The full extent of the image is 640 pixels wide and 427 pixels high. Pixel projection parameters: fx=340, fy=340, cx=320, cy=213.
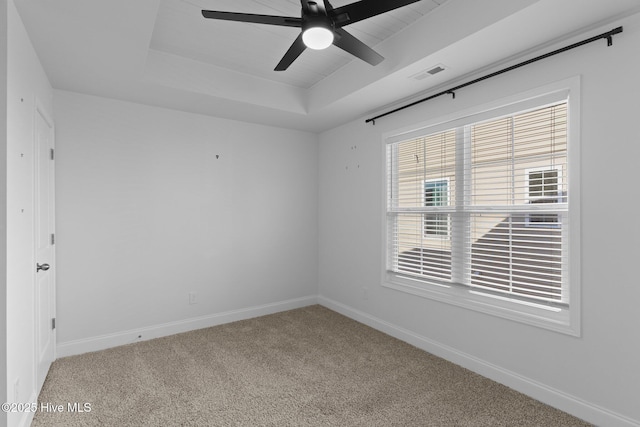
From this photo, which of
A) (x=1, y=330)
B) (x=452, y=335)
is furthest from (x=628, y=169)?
(x=1, y=330)

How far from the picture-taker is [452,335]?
2.91 metres

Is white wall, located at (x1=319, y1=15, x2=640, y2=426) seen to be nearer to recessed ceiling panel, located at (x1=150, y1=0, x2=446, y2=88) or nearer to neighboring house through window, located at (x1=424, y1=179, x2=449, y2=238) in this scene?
neighboring house through window, located at (x1=424, y1=179, x2=449, y2=238)

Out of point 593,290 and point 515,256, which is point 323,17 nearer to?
point 515,256

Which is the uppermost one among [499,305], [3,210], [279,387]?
[3,210]

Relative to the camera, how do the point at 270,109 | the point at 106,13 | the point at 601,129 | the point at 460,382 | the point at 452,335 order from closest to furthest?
1. the point at 106,13
2. the point at 601,129
3. the point at 460,382
4. the point at 452,335
5. the point at 270,109

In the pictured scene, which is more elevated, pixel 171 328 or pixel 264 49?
pixel 264 49

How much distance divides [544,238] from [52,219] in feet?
12.8

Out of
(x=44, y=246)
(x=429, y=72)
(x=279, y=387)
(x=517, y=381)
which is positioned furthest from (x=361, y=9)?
(x=44, y=246)

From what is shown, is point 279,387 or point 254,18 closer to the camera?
point 254,18

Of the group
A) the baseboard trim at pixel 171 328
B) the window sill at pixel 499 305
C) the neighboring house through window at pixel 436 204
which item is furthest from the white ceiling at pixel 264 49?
the baseboard trim at pixel 171 328

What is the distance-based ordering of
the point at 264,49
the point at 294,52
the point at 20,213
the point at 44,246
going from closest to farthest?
1. the point at 20,213
2. the point at 294,52
3. the point at 44,246
4. the point at 264,49

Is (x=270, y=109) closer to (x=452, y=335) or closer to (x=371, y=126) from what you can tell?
(x=371, y=126)

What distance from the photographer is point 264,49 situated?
2.88 meters

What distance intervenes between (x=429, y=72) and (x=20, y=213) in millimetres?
2905
